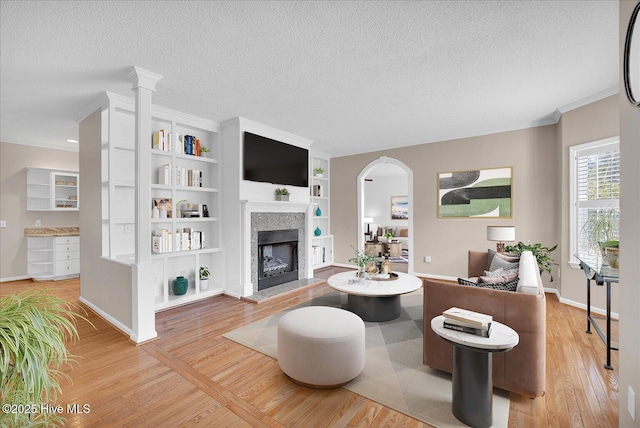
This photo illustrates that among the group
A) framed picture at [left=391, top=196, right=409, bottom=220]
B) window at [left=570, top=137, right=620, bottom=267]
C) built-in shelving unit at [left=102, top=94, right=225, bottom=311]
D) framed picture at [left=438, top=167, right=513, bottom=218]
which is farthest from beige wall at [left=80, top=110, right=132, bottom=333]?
framed picture at [left=391, top=196, right=409, bottom=220]

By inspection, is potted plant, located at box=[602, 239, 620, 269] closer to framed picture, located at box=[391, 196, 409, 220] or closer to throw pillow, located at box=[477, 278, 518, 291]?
throw pillow, located at box=[477, 278, 518, 291]

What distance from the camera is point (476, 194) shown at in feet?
16.9

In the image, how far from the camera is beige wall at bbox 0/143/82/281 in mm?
5418

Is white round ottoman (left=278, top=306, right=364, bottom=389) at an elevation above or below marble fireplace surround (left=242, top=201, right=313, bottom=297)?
below

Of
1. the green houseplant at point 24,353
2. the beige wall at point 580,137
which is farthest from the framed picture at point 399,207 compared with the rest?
the green houseplant at point 24,353

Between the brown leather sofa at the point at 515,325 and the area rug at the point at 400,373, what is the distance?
0.58 ft

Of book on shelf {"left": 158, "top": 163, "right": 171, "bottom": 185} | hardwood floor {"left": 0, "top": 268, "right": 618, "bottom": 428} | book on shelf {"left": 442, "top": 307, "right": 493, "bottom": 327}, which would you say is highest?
book on shelf {"left": 158, "top": 163, "right": 171, "bottom": 185}

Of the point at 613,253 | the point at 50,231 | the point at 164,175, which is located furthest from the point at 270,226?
the point at 50,231

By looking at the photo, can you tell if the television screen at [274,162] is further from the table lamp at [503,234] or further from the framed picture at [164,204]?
the table lamp at [503,234]

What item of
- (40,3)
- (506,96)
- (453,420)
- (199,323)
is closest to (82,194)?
(199,323)

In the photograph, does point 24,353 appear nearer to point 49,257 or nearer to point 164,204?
point 164,204

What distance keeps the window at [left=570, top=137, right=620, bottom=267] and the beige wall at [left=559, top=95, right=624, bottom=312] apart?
73mm

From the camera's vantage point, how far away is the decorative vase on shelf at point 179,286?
A: 4.03 metres

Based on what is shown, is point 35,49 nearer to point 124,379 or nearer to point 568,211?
point 124,379
